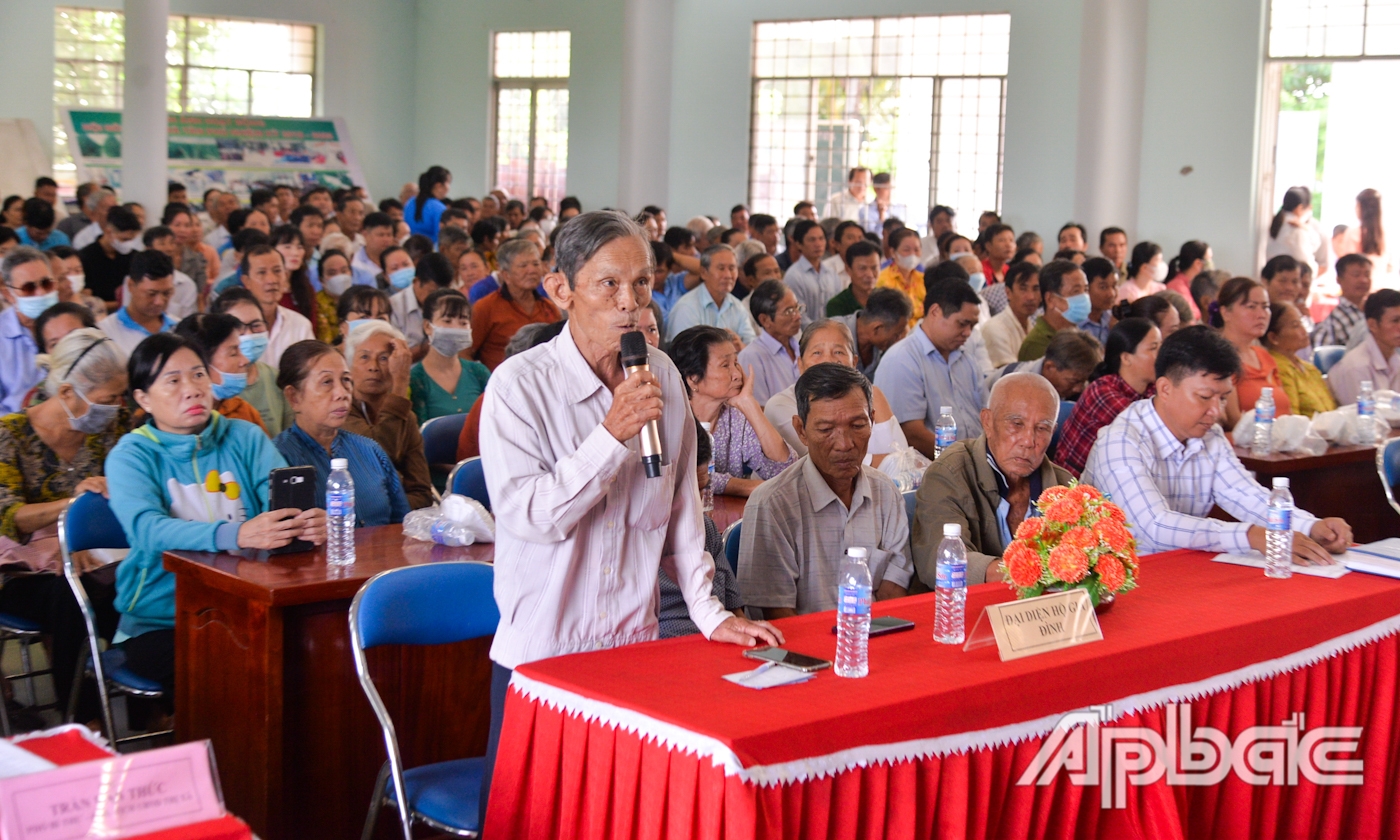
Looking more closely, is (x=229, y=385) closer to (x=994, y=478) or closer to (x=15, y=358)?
(x=15, y=358)

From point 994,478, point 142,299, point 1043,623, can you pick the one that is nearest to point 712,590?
point 1043,623

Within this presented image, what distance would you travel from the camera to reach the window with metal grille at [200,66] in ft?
48.6

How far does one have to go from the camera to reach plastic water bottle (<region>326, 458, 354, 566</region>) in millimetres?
3156

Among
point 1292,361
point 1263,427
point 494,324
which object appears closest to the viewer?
point 1263,427

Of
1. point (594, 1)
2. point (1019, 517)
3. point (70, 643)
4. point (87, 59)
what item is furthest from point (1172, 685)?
point (87, 59)

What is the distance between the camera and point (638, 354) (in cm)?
212

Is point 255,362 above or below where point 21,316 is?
below

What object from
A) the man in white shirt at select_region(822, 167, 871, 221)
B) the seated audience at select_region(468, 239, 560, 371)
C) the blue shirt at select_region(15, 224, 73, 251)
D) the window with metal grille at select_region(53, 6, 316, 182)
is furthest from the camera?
the window with metal grille at select_region(53, 6, 316, 182)

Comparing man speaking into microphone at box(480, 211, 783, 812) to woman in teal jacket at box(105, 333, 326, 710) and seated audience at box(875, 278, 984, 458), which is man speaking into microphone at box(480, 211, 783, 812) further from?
seated audience at box(875, 278, 984, 458)

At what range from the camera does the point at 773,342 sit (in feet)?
19.1

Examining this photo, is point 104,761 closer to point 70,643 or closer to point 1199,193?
point 70,643

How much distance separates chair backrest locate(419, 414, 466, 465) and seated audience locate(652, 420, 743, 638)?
1757 mm

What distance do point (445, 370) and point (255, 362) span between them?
0.81 metres

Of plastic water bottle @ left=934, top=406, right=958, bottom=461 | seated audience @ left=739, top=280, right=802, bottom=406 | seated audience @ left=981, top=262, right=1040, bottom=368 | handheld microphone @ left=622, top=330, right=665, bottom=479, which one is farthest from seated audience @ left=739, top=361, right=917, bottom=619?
seated audience @ left=981, top=262, right=1040, bottom=368
